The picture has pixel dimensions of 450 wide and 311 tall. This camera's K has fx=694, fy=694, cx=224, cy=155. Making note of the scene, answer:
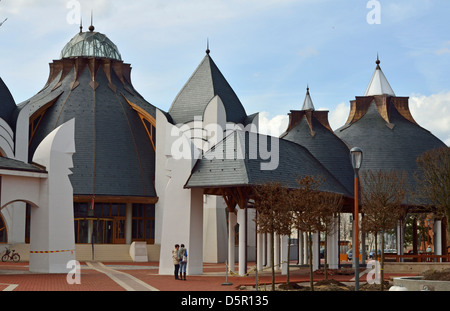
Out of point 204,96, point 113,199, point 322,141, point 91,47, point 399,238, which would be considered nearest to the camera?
point 322,141

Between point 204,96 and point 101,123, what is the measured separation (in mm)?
8947

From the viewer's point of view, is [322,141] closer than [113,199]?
Yes

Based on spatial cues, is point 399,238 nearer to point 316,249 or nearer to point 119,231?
point 316,249

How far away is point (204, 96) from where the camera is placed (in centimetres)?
5750

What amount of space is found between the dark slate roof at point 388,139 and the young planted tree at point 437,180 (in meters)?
3.52

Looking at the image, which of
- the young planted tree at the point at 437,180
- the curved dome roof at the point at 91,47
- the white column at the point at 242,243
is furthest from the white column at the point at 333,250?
the curved dome roof at the point at 91,47

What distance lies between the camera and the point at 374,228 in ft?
98.5

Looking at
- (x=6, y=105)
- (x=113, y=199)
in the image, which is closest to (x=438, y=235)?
(x=113, y=199)

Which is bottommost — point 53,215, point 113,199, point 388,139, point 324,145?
point 53,215

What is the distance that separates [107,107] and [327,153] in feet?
71.4

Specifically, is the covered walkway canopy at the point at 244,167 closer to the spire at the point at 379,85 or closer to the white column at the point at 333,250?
the white column at the point at 333,250

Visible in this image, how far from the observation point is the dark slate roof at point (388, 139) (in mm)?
46500
